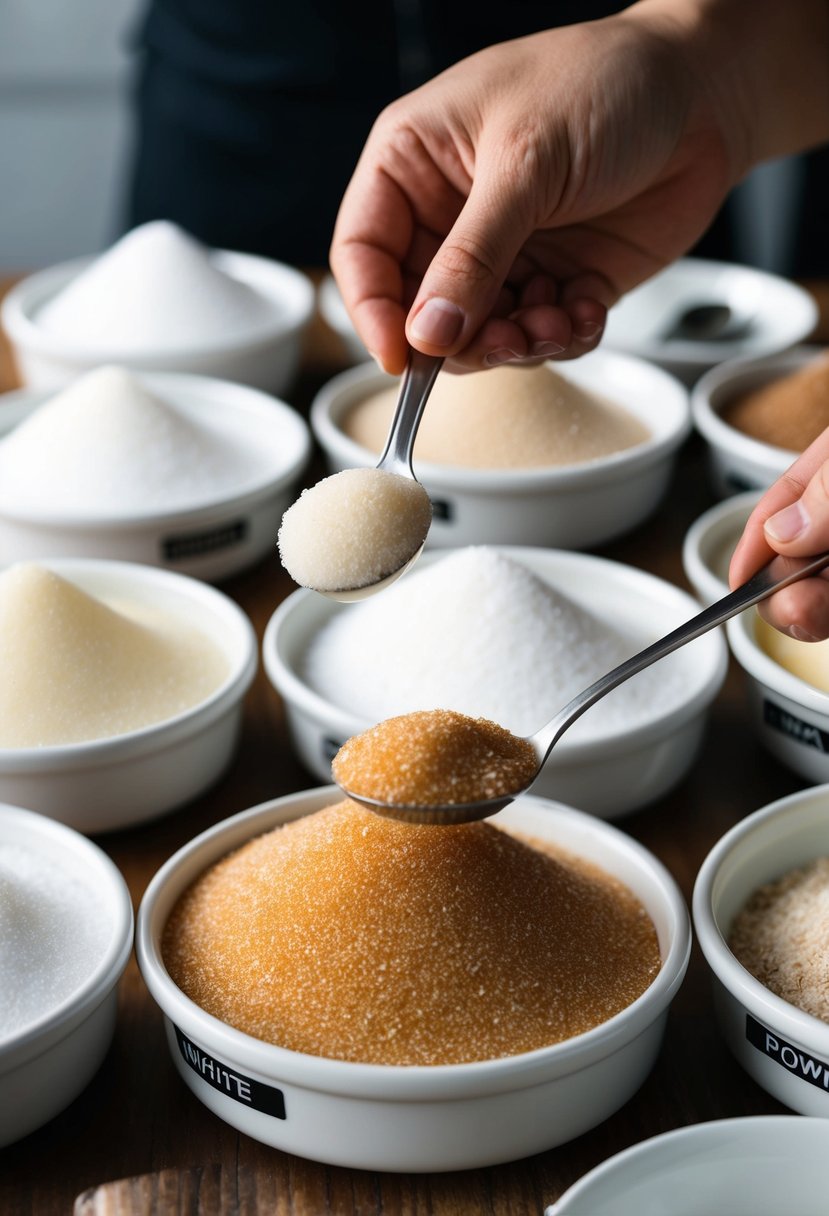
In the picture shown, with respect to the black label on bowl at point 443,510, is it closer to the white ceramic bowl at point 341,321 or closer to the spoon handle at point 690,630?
the white ceramic bowl at point 341,321

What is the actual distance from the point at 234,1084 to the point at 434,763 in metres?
0.18

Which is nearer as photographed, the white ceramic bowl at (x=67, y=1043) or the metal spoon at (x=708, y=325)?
the white ceramic bowl at (x=67, y=1043)

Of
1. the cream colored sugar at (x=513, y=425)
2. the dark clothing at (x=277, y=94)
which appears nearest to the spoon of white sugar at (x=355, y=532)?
the cream colored sugar at (x=513, y=425)

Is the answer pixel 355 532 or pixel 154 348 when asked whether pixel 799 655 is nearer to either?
pixel 355 532

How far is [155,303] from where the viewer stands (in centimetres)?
150

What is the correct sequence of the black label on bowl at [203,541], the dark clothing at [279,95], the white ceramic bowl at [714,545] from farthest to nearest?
the dark clothing at [279,95] < the black label on bowl at [203,541] < the white ceramic bowl at [714,545]

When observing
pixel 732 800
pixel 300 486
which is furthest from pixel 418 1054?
pixel 300 486

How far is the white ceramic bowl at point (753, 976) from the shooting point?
0.66 meters

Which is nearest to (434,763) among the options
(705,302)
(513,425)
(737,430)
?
(513,425)

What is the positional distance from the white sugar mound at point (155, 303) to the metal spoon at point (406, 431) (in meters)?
0.57

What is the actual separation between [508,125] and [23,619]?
0.51m

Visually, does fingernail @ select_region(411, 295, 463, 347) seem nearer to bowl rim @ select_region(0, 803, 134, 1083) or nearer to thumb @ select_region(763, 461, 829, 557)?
thumb @ select_region(763, 461, 829, 557)

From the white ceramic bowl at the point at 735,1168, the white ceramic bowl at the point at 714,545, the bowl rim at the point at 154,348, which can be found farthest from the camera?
the bowl rim at the point at 154,348

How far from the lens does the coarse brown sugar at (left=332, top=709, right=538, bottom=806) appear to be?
696mm
